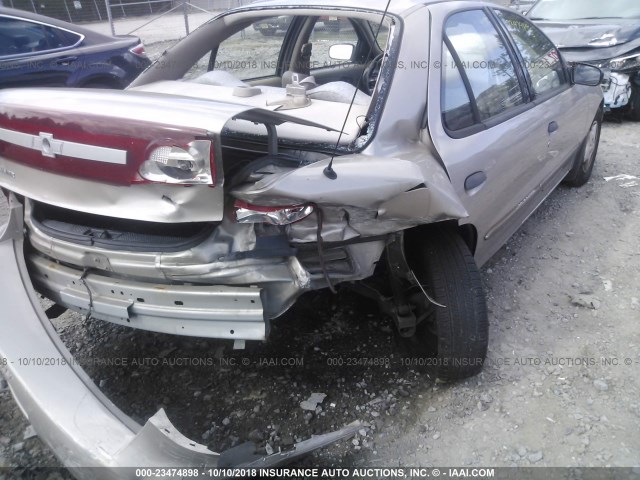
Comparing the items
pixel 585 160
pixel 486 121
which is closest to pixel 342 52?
pixel 486 121

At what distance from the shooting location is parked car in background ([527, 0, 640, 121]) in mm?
6277

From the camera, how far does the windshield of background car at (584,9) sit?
6863 mm

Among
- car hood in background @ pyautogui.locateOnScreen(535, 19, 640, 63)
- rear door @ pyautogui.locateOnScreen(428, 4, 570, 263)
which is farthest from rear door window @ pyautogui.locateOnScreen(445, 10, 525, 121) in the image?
car hood in background @ pyautogui.locateOnScreen(535, 19, 640, 63)

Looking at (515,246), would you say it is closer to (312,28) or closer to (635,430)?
(635,430)

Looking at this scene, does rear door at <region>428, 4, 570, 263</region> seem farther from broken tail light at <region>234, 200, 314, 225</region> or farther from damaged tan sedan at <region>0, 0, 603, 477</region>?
broken tail light at <region>234, 200, 314, 225</region>

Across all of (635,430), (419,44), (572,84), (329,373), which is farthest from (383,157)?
(572,84)

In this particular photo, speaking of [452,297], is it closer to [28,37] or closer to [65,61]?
[65,61]

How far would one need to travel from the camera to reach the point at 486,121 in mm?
2650

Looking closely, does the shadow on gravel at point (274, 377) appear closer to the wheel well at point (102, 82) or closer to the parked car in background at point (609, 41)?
the wheel well at point (102, 82)

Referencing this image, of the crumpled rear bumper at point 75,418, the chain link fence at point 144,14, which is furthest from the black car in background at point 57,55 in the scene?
the chain link fence at point 144,14

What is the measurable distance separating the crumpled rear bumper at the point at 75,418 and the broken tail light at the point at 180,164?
2.58ft

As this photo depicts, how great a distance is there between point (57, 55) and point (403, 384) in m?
4.98

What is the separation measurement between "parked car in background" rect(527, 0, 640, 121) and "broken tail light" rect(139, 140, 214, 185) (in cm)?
598

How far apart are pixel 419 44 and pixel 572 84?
205 cm
